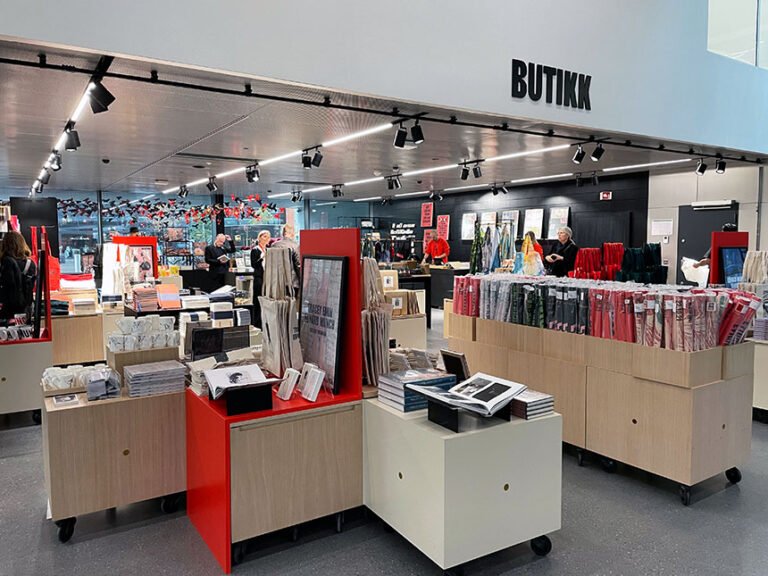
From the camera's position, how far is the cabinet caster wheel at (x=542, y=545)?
9.60ft

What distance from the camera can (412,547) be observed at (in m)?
3.00

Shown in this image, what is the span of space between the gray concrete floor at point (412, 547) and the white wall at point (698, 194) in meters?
8.08

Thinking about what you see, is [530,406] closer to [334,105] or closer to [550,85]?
[334,105]

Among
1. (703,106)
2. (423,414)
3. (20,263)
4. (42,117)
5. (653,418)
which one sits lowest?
(653,418)

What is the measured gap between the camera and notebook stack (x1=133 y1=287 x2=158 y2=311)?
5.97m

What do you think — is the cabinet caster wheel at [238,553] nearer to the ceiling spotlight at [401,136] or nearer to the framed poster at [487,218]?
the ceiling spotlight at [401,136]

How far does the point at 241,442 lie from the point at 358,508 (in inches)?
37.4

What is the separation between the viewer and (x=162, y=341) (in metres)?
3.61

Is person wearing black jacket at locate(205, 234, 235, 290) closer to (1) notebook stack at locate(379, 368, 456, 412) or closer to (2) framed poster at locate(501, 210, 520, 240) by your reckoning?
(2) framed poster at locate(501, 210, 520, 240)

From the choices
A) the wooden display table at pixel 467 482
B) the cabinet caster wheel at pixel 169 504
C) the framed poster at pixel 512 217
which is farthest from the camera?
the framed poster at pixel 512 217

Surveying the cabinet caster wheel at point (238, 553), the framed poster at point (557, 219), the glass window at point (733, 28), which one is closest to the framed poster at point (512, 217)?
the framed poster at point (557, 219)

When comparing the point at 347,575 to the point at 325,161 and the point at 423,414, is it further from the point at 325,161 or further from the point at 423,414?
the point at 325,161

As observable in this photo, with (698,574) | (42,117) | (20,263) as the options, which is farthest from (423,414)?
(42,117)

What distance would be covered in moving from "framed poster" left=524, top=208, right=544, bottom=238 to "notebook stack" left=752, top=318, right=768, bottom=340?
948 cm
